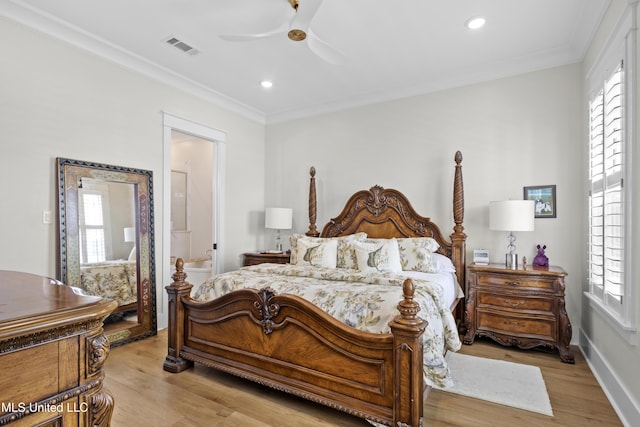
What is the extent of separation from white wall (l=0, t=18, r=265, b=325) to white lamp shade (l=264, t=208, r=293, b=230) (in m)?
1.44

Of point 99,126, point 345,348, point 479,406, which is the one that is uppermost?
point 99,126

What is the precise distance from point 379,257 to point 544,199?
71.7 inches

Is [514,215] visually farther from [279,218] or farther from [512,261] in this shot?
[279,218]

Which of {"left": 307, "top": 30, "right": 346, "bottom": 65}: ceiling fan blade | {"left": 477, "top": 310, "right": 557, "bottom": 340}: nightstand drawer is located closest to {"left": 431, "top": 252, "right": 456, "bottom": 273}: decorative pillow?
{"left": 477, "top": 310, "right": 557, "bottom": 340}: nightstand drawer

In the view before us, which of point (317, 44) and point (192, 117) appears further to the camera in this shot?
point (192, 117)

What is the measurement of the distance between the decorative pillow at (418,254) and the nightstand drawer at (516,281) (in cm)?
49

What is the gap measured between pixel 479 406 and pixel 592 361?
1.34 meters

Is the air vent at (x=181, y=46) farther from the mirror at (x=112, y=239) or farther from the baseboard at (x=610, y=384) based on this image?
the baseboard at (x=610, y=384)

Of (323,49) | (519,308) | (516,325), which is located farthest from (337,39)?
(516,325)

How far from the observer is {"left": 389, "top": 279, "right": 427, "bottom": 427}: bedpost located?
183 centimetres

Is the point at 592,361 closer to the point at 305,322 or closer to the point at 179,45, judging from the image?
the point at 305,322

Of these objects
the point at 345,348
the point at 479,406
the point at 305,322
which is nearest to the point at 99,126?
the point at 305,322

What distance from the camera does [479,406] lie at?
7.43ft

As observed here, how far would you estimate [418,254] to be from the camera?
11.4ft
